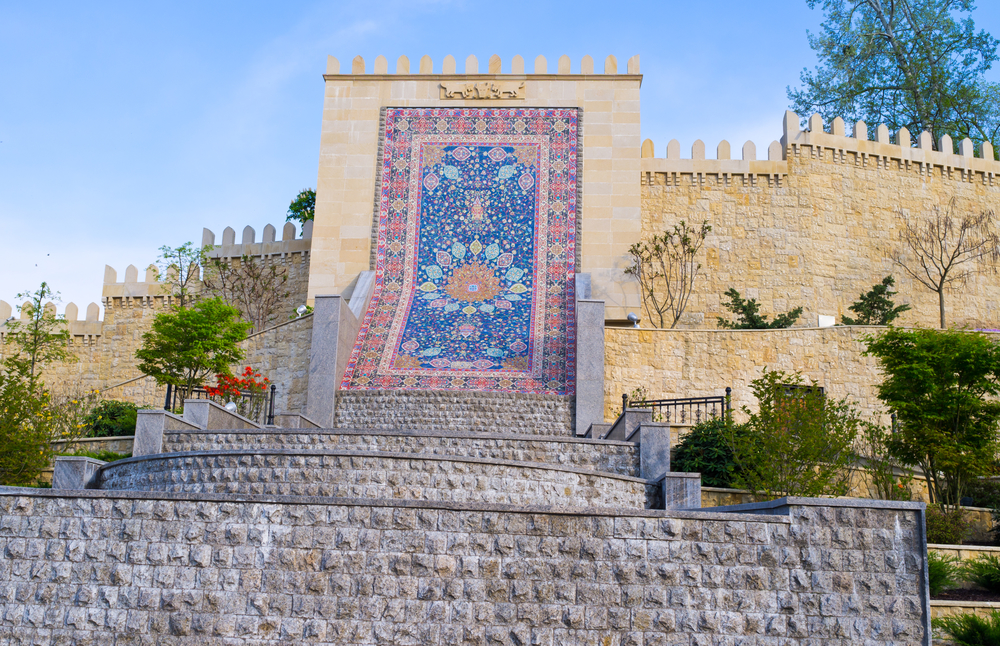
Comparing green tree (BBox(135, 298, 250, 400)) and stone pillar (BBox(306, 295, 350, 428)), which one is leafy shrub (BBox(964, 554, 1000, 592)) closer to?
stone pillar (BBox(306, 295, 350, 428))

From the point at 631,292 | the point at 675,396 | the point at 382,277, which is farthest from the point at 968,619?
the point at 382,277

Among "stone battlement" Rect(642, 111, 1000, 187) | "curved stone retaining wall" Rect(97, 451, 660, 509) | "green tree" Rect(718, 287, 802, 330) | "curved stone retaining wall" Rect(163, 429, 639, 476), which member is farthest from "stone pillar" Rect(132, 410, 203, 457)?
"stone battlement" Rect(642, 111, 1000, 187)

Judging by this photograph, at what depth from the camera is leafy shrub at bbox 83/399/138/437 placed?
14.9 metres

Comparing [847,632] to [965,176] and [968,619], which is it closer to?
[968,619]

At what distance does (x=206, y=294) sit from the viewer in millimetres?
22766

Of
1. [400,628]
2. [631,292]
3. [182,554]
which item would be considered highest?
[631,292]

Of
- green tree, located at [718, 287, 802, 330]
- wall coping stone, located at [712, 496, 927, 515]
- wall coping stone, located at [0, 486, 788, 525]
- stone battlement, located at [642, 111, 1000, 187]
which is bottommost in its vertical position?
wall coping stone, located at [0, 486, 788, 525]

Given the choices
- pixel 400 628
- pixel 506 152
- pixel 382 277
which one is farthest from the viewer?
pixel 506 152

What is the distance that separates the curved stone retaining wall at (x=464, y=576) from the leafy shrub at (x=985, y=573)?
310cm

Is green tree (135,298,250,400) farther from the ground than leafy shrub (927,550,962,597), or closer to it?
farther from the ground

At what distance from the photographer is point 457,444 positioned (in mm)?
10531

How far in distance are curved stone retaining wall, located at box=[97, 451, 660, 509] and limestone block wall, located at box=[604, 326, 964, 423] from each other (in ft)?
22.6

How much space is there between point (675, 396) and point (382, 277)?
5844 mm

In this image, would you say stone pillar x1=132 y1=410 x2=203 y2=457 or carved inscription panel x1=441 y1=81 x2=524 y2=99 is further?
carved inscription panel x1=441 y1=81 x2=524 y2=99
